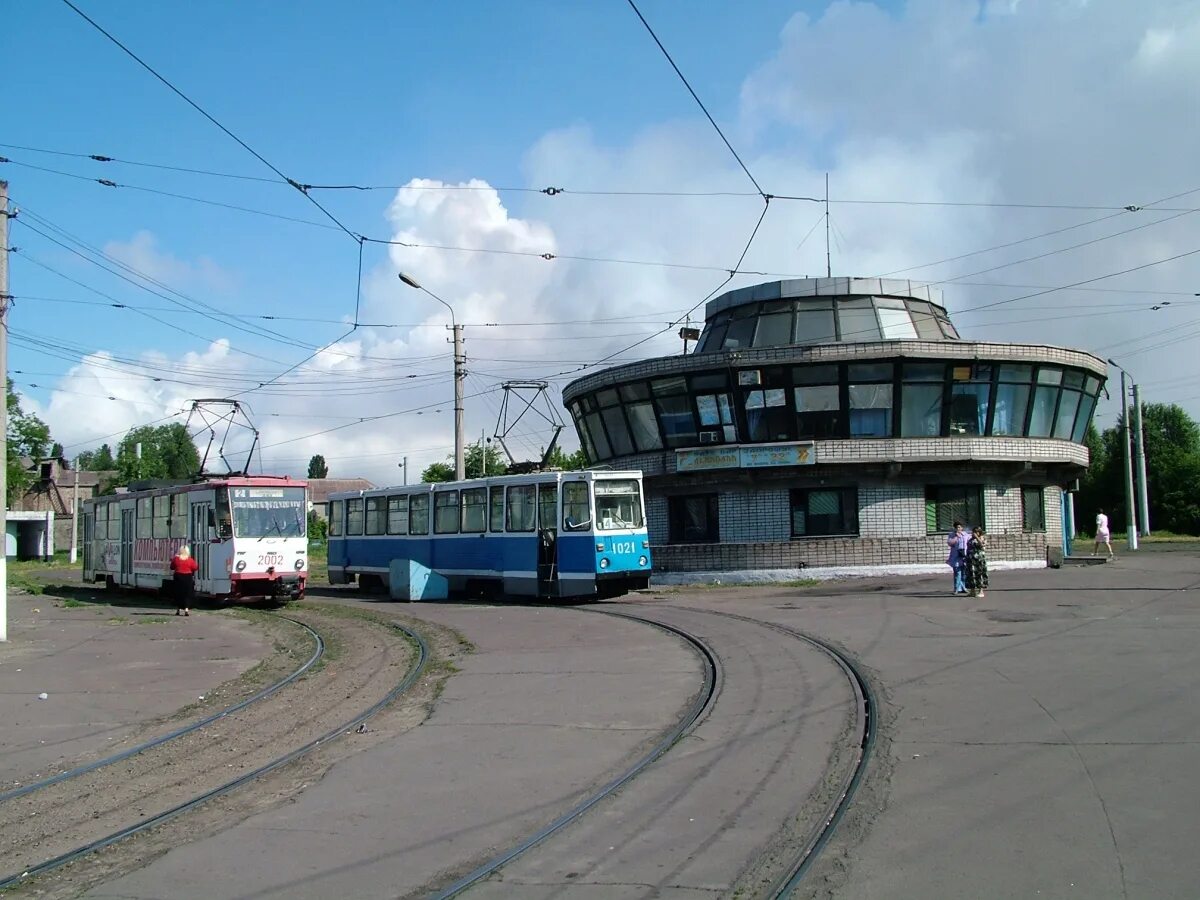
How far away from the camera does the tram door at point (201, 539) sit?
2448 cm

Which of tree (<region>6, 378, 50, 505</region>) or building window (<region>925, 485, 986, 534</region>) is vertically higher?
tree (<region>6, 378, 50, 505</region>)

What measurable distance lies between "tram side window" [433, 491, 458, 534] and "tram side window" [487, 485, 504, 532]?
1735 millimetres

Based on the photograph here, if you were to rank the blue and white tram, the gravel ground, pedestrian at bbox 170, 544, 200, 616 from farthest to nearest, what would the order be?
the blue and white tram → pedestrian at bbox 170, 544, 200, 616 → the gravel ground

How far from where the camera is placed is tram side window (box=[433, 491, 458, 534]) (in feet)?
90.5

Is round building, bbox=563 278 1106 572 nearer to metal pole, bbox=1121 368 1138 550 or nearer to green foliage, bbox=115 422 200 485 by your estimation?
metal pole, bbox=1121 368 1138 550

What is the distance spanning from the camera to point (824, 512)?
101ft

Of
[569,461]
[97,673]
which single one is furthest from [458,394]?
[569,461]

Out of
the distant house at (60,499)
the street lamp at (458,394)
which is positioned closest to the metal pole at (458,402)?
the street lamp at (458,394)

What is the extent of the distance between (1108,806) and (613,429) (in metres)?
28.1

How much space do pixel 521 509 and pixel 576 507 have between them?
176 cm

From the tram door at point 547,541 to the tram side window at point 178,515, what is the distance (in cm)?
885

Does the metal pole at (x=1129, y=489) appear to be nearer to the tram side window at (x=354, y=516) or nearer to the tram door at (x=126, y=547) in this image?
the tram side window at (x=354, y=516)

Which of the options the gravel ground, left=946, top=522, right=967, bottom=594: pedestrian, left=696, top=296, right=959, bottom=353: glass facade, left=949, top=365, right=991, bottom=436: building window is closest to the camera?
the gravel ground

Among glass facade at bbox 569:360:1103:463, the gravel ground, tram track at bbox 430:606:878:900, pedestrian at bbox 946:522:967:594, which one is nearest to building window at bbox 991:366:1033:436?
glass facade at bbox 569:360:1103:463
